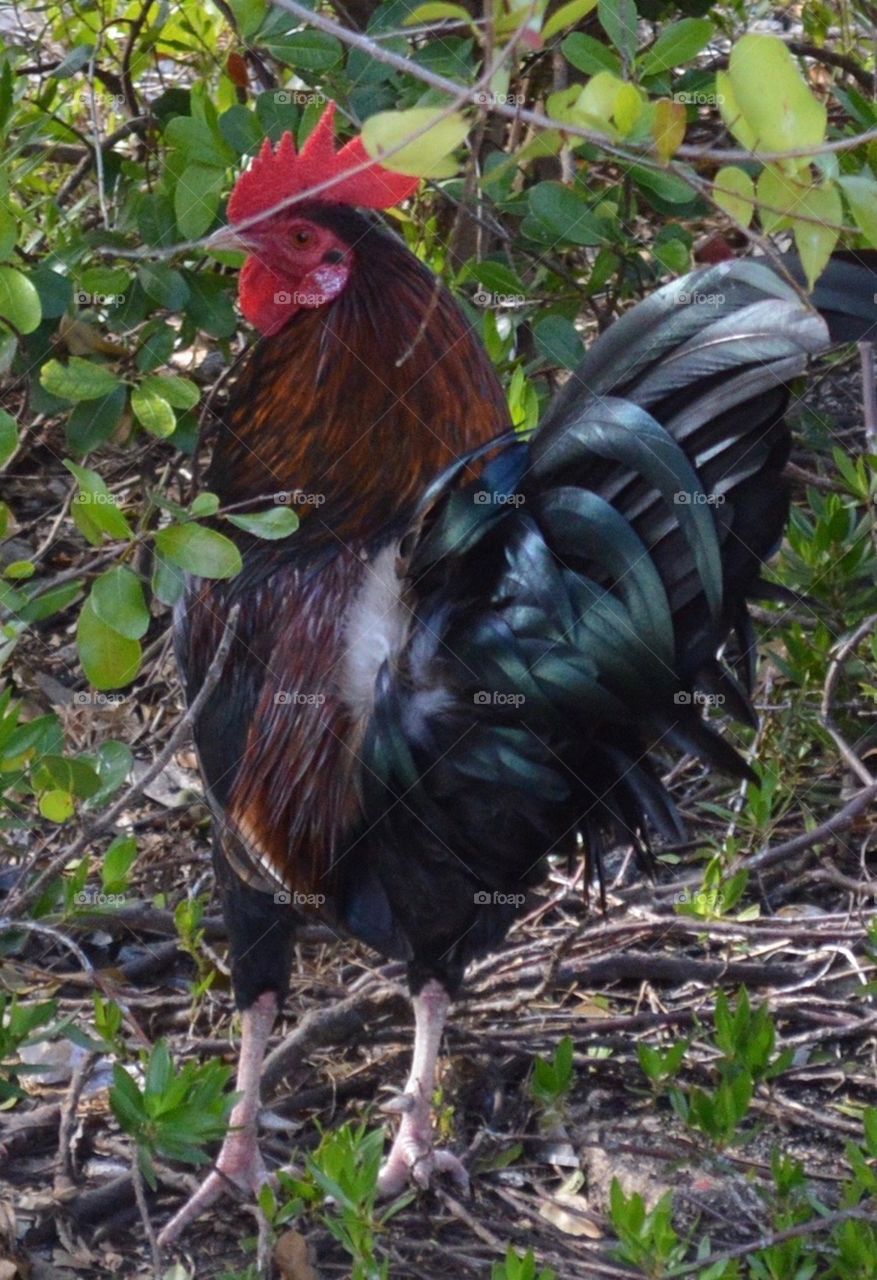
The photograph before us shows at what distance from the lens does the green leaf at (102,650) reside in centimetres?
205

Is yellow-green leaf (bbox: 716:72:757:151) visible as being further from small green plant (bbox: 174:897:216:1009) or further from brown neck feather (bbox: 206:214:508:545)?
small green plant (bbox: 174:897:216:1009)

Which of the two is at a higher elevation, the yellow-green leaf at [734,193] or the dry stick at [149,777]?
the yellow-green leaf at [734,193]

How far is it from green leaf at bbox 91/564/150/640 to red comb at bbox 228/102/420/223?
103cm

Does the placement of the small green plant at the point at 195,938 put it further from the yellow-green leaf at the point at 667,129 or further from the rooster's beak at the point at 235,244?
the yellow-green leaf at the point at 667,129

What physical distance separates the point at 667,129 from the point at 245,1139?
6.88ft

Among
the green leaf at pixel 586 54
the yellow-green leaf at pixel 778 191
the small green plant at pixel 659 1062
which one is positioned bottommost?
the small green plant at pixel 659 1062

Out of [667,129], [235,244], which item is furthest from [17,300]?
[667,129]

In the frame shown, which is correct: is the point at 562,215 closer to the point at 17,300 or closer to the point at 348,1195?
the point at 17,300

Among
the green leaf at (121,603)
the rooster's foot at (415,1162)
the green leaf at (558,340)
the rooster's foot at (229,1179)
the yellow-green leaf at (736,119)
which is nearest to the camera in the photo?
the yellow-green leaf at (736,119)

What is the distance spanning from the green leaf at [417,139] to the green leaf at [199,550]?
2.77 feet

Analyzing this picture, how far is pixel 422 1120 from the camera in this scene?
2.85m

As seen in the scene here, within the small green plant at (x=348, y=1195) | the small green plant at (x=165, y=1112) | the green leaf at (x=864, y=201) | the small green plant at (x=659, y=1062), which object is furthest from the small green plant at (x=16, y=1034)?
the green leaf at (x=864, y=201)

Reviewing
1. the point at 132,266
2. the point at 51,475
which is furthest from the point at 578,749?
the point at 51,475

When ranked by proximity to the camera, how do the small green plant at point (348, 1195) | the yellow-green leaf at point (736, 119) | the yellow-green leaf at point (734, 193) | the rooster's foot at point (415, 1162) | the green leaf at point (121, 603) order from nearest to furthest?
the yellow-green leaf at point (736, 119)
the yellow-green leaf at point (734, 193)
the green leaf at point (121, 603)
the small green plant at point (348, 1195)
the rooster's foot at point (415, 1162)
